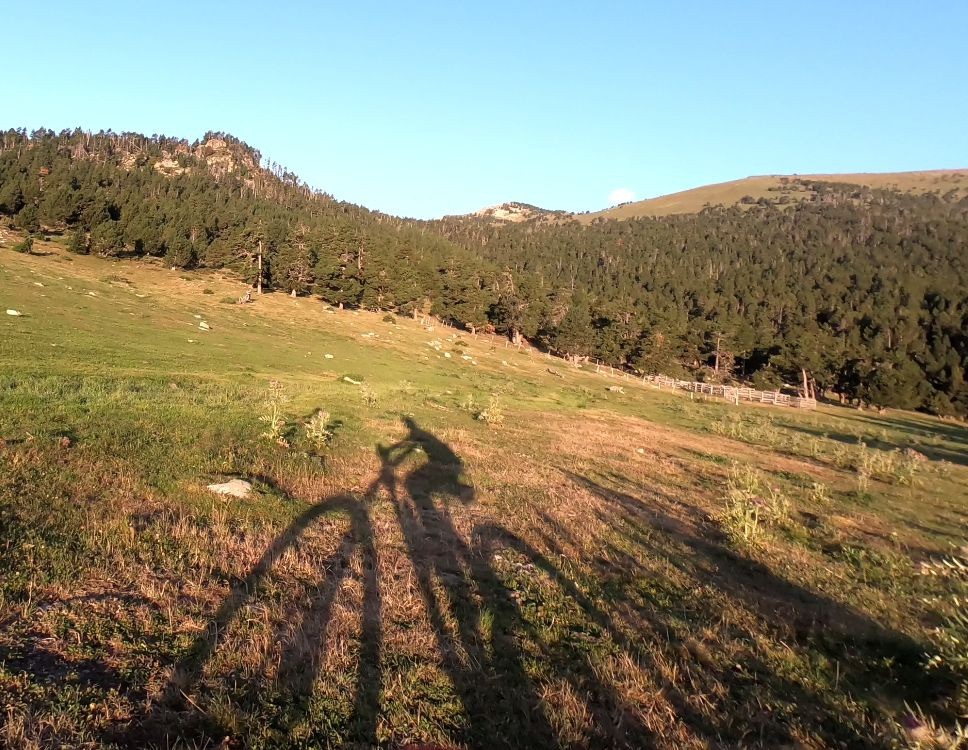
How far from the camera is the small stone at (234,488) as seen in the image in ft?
30.6

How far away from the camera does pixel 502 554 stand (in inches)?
334

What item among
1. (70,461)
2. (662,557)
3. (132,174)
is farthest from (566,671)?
(132,174)

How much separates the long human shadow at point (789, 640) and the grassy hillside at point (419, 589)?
4 cm

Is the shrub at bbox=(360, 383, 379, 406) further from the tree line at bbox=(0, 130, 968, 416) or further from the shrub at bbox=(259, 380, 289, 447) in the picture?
the tree line at bbox=(0, 130, 968, 416)

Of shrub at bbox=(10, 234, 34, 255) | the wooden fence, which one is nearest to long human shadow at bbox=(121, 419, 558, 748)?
the wooden fence

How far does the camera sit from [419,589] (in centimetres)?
684

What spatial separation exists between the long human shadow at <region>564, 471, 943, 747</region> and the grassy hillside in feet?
0.15

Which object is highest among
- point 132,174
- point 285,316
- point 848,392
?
point 132,174

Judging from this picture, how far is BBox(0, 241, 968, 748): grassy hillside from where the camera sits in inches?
175

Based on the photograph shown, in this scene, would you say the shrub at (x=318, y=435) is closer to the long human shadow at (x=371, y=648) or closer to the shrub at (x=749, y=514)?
the long human shadow at (x=371, y=648)

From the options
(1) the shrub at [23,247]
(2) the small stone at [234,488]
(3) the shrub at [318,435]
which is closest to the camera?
(2) the small stone at [234,488]

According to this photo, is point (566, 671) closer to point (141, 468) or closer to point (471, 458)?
point (141, 468)

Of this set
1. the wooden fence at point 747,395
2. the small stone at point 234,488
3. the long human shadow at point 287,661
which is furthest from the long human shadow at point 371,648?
the wooden fence at point 747,395

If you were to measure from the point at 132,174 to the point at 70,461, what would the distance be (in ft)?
545
